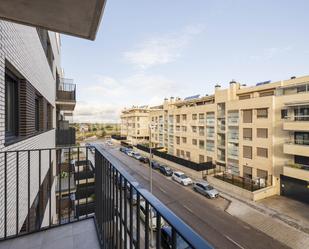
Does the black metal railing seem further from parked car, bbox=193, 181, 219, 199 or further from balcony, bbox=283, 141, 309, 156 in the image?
balcony, bbox=283, 141, 309, 156

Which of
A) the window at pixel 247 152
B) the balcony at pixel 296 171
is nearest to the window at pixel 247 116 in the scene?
the window at pixel 247 152

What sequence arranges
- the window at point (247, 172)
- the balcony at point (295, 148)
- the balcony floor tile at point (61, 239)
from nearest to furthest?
the balcony floor tile at point (61, 239) < the balcony at point (295, 148) < the window at point (247, 172)

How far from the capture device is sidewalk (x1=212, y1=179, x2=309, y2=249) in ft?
34.0

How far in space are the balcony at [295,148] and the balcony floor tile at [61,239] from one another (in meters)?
16.6

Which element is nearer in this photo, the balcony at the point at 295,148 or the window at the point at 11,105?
the window at the point at 11,105

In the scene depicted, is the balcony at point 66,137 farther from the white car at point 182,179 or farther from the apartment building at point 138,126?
the apartment building at point 138,126

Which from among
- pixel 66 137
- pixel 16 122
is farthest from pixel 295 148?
pixel 16 122

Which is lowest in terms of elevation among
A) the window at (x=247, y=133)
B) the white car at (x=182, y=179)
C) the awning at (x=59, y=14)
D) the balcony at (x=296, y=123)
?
the white car at (x=182, y=179)

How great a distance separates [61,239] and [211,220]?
38.2 feet

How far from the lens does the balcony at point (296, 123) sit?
14305 millimetres

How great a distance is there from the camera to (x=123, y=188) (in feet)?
5.52

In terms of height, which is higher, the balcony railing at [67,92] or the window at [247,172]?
the balcony railing at [67,92]

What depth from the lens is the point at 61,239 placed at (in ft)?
9.27

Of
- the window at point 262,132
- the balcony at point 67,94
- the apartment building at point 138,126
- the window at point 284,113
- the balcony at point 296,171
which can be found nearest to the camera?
the balcony at point 67,94
